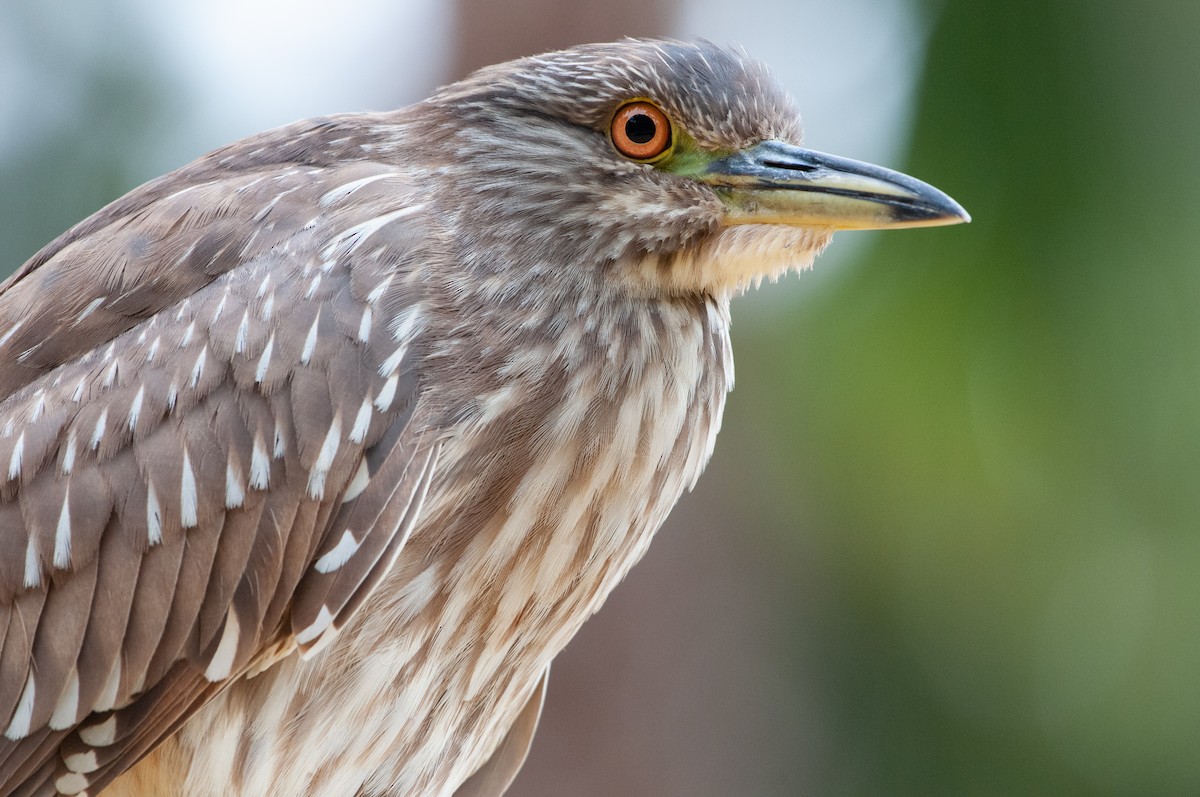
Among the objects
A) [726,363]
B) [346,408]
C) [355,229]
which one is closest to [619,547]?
[726,363]

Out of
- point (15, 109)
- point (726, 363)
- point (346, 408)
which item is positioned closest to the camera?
point (346, 408)

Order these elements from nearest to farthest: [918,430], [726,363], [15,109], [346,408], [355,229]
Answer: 1. [346,408]
2. [355,229]
3. [726,363]
4. [15,109]
5. [918,430]

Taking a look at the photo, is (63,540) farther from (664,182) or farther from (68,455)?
(664,182)

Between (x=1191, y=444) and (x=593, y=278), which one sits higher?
(x=593, y=278)

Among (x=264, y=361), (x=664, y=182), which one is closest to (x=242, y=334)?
(x=264, y=361)

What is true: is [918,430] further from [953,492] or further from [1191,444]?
[1191,444]

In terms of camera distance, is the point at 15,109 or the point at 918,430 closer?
the point at 15,109

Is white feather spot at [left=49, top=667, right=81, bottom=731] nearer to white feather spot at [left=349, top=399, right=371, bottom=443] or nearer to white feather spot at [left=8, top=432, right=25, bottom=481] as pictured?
white feather spot at [left=8, top=432, right=25, bottom=481]
